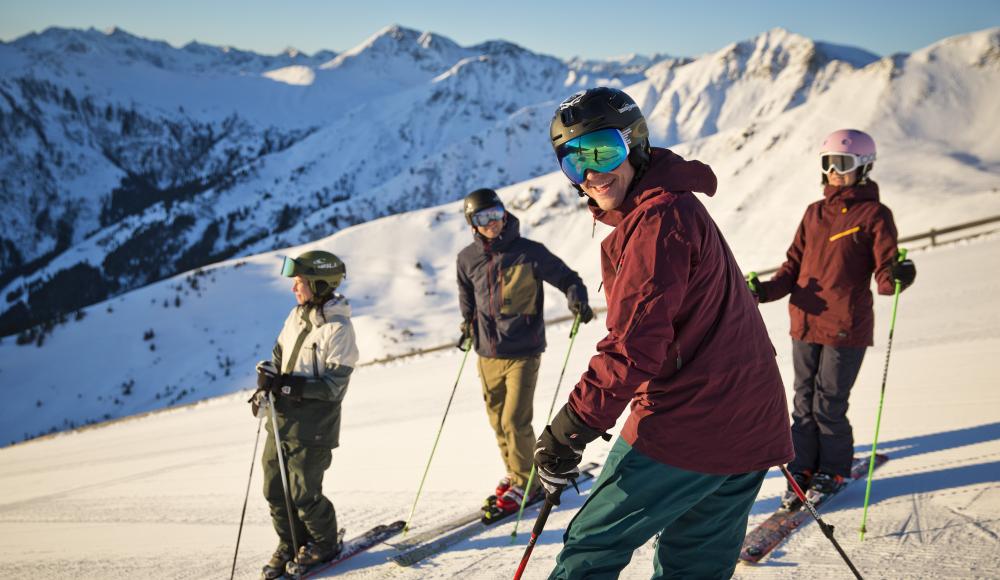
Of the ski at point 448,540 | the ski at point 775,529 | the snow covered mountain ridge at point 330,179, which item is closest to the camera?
the ski at point 775,529

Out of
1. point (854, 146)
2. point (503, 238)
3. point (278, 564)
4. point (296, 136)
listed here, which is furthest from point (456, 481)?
point (296, 136)

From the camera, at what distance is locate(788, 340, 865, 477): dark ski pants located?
11.9ft

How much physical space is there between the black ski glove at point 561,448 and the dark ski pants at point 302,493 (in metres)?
2.12

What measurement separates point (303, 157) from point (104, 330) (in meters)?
103

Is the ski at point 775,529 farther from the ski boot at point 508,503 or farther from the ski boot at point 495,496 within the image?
the ski boot at point 495,496

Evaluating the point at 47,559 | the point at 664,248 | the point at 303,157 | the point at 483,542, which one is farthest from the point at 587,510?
the point at 303,157

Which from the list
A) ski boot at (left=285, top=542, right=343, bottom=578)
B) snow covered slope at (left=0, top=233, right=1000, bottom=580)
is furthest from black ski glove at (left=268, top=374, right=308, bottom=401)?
snow covered slope at (left=0, top=233, right=1000, bottom=580)

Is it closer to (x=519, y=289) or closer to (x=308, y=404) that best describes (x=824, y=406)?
(x=519, y=289)

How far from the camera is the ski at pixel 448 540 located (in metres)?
3.63

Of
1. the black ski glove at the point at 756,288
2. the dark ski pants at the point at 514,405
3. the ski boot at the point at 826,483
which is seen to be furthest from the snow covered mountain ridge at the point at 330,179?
the ski boot at the point at 826,483

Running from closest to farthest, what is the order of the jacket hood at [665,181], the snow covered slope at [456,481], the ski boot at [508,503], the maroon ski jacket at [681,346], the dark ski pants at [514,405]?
the maroon ski jacket at [681,346], the jacket hood at [665,181], the snow covered slope at [456,481], the ski boot at [508,503], the dark ski pants at [514,405]

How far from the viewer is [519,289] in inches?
168

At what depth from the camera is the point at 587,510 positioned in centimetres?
194

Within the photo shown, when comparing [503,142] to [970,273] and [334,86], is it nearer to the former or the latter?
[970,273]
